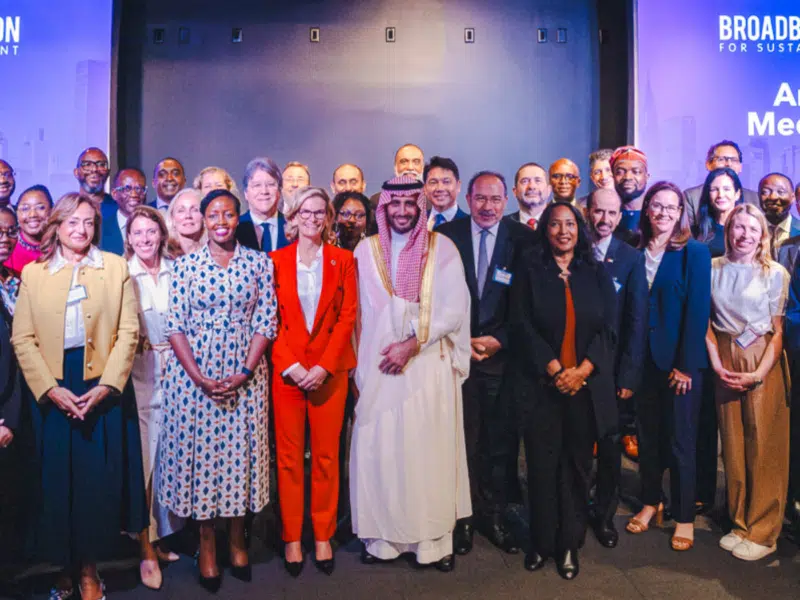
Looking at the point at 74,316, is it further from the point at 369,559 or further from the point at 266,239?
the point at 369,559

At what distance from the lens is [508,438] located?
3.76 metres

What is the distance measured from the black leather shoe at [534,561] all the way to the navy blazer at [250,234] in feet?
6.60

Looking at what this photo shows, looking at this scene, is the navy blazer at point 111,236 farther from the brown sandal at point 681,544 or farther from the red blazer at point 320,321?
the brown sandal at point 681,544

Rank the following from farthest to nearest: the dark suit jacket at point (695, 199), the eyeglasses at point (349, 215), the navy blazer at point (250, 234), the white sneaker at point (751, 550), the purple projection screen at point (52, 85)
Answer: the purple projection screen at point (52, 85) < the dark suit jacket at point (695, 199) < the eyeglasses at point (349, 215) < the navy blazer at point (250, 234) < the white sneaker at point (751, 550)

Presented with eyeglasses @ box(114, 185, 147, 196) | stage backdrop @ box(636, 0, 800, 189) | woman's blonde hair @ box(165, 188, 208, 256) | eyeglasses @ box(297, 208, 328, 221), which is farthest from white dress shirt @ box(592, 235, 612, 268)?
stage backdrop @ box(636, 0, 800, 189)

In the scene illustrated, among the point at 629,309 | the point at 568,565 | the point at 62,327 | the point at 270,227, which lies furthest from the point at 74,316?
the point at 629,309

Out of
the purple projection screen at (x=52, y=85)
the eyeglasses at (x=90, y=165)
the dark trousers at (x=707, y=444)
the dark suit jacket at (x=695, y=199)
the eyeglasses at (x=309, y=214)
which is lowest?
the dark trousers at (x=707, y=444)

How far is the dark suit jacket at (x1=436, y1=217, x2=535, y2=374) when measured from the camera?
11.8ft

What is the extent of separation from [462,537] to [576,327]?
1.21 meters

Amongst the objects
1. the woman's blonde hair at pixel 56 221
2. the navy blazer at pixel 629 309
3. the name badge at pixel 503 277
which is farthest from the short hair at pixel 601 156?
the woman's blonde hair at pixel 56 221

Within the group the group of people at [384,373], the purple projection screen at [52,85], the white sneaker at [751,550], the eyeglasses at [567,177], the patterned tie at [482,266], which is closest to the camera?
the group of people at [384,373]

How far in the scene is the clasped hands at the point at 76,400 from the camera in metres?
2.92

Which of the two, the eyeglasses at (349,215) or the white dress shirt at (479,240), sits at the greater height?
the eyeglasses at (349,215)

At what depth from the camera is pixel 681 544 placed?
3586mm
